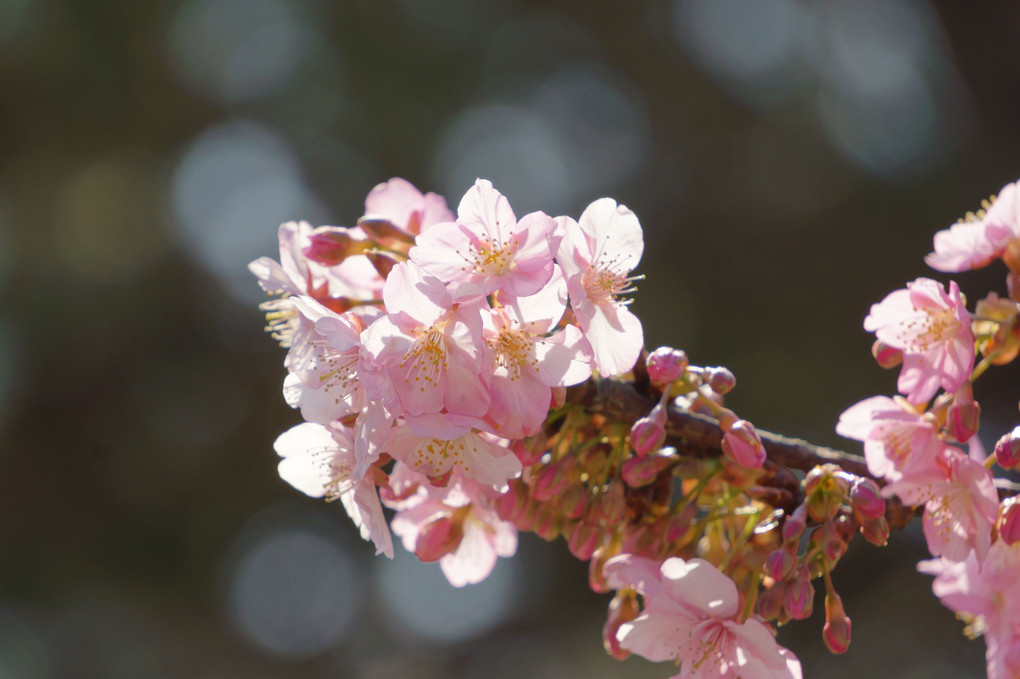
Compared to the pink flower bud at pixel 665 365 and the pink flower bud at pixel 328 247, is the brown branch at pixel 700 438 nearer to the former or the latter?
the pink flower bud at pixel 665 365

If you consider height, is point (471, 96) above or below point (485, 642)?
above

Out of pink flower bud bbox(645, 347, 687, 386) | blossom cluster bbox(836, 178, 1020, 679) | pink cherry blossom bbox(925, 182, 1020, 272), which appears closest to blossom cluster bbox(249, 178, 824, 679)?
pink flower bud bbox(645, 347, 687, 386)

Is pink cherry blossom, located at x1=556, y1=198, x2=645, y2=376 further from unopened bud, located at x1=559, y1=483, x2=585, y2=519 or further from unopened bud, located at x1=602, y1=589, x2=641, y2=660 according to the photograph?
unopened bud, located at x1=602, y1=589, x2=641, y2=660

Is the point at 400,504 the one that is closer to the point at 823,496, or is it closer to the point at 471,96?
the point at 823,496

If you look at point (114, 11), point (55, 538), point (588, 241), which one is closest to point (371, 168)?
point (114, 11)

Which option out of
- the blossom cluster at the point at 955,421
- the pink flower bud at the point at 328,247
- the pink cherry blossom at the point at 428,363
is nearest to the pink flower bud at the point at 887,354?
the blossom cluster at the point at 955,421

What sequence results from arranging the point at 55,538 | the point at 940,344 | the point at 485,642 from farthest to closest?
the point at 485,642 → the point at 55,538 → the point at 940,344
